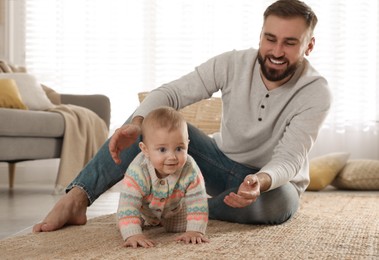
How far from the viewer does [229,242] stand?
5.28 feet

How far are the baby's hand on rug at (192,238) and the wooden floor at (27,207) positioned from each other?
0.56 meters

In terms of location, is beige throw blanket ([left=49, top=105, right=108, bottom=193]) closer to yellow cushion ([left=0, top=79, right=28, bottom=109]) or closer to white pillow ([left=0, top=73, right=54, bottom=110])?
white pillow ([left=0, top=73, right=54, bottom=110])

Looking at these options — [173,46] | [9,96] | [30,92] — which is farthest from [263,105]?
[173,46]

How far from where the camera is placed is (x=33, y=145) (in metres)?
3.39

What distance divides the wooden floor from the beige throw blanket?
15cm

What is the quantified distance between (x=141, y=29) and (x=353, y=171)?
6.53 ft

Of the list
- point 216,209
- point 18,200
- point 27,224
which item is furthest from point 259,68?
point 18,200

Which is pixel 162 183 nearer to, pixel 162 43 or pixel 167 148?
pixel 167 148

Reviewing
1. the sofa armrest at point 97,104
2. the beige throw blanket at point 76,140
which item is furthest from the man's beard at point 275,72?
the sofa armrest at point 97,104

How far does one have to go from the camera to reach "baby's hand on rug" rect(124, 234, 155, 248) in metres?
1.53

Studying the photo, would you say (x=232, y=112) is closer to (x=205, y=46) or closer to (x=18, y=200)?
(x=18, y=200)

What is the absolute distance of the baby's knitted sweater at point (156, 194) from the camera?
5.19ft

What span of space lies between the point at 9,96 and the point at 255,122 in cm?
203

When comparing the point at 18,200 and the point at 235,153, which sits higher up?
the point at 235,153
